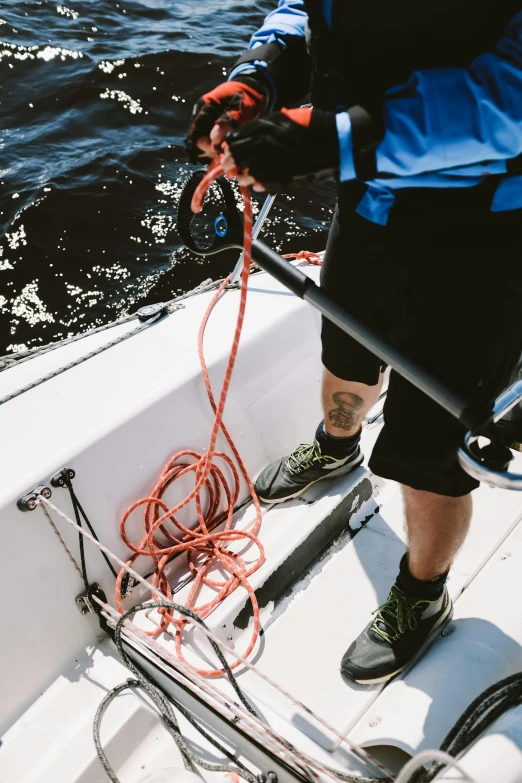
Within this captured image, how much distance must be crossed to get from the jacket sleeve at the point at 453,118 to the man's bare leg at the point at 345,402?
85 cm

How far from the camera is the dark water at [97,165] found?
4184 mm

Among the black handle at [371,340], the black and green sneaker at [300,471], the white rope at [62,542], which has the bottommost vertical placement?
the black and green sneaker at [300,471]

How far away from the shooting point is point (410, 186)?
1.16 metres

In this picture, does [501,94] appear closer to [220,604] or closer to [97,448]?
[97,448]

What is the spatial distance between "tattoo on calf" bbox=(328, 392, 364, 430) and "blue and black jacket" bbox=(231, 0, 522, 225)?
0.77m

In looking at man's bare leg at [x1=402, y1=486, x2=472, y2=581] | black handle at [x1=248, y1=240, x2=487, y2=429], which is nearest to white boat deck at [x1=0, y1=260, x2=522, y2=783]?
man's bare leg at [x1=402, y1=486, x2=472, y2=581]

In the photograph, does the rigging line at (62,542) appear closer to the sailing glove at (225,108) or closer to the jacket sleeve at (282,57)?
the sailing glove at (225,108)

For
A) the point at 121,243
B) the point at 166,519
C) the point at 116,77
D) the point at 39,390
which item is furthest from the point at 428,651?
the point at 116,77

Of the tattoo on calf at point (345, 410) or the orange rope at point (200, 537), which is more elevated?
the tattoo on calf at point (345, 410)

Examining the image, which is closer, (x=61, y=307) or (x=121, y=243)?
(x=61, y=307)

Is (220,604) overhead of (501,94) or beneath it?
beneath

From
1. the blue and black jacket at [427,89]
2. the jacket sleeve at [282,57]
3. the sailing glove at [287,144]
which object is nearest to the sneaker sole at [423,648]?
the blue and black jacket at [427,89]

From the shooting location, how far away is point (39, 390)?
6.22ft

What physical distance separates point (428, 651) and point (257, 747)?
1.63 feet
